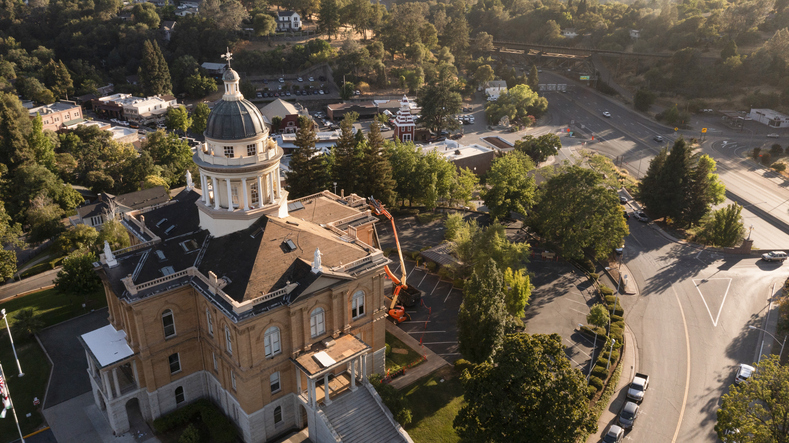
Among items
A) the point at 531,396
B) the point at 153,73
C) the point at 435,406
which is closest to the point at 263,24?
the point at 153,73

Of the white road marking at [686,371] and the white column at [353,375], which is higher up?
the white column at [353,375]

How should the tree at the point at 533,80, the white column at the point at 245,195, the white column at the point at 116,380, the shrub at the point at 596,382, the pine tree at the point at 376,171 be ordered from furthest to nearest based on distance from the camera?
the tree at the point at 533,80
the pine tree at the point at 376,171
the shrub at the point at 596,382
the white column at the point at 245,195
the white column at the point at 116,380

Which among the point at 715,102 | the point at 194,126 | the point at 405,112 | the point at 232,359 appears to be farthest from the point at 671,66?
the point at 232,359

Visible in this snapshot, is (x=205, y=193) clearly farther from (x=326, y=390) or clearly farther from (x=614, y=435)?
(x=614, y=435)

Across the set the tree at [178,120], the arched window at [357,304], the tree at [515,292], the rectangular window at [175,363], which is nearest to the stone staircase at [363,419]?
the arched window at [357,304]

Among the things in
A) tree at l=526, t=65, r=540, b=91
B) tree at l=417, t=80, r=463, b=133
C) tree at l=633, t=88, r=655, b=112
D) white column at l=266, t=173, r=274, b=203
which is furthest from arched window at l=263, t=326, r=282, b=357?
tree at l=526, t=65, r=540, b=91

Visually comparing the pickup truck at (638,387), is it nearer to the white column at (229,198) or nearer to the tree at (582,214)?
the tree at (582,214)
